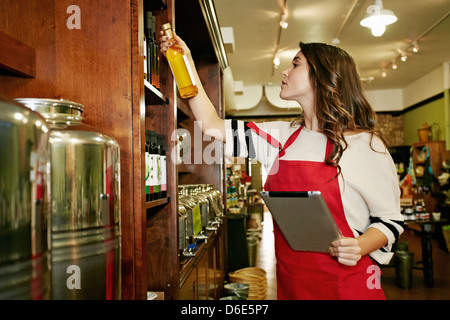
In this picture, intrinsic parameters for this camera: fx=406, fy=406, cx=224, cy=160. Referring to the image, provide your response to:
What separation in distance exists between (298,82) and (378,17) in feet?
10.9

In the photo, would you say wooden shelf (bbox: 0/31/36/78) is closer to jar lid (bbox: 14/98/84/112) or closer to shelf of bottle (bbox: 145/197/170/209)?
jar lid (bbox: 14/98/84/112)

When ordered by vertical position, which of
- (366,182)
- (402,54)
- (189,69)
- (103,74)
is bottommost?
(366,182)

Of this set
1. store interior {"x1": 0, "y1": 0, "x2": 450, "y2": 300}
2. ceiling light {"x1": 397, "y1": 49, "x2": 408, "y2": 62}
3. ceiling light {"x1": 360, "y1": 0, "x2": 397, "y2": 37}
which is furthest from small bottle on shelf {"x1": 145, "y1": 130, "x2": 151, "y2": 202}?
ceiling light {"x1": 397, "y1": 49, "x2": 408, "y2": 62}

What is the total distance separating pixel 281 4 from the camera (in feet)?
17.0

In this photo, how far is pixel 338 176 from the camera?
1474 mm

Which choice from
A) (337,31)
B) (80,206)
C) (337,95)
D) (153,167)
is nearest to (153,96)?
(153,167)

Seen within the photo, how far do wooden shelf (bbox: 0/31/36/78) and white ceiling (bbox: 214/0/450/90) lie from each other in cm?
425

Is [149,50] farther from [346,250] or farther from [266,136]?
[346,250]

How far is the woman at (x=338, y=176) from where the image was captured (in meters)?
1.43

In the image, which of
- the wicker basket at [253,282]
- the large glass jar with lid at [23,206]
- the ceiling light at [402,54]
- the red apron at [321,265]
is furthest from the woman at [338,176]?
the ceiling light at [402,54]

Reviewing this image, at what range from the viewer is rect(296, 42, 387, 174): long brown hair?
1.53 meters

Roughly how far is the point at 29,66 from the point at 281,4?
4.59m

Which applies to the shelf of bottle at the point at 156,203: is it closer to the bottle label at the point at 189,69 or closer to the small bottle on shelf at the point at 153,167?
the small bottle on shelf at the point at 153,167
